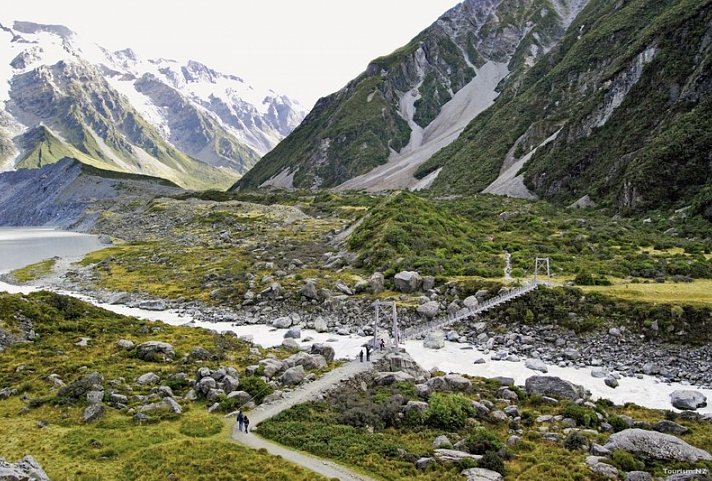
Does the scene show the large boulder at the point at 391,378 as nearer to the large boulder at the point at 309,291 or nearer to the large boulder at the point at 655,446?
the large boulder at the point at 655,446

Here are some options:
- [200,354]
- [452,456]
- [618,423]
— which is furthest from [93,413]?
[618,423]

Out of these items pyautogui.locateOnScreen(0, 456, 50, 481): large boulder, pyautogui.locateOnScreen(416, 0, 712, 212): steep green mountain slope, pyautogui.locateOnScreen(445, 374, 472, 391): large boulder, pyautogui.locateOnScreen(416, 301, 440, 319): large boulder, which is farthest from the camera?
pyautogui.locateOnScreen(416, 0, 712, 212): steep green mountain slope

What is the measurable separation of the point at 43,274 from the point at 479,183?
10937 cm

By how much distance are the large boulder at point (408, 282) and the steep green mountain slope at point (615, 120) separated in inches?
1883

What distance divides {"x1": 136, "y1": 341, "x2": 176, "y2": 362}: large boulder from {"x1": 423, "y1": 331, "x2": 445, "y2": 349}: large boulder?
1878 cm

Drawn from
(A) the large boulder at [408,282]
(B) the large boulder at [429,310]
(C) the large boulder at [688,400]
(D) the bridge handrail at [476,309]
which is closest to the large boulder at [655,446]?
(C) the large boulder at [688,400]

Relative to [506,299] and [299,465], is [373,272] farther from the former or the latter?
[299,465]

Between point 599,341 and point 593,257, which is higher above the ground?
point 593,257

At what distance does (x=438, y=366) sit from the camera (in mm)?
36094

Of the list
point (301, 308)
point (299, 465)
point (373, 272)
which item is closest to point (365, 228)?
point (373, 272)

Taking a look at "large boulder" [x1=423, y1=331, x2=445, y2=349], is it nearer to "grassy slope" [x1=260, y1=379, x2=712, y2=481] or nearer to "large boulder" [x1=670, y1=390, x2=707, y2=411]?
"grassy slope" [x1=260, y1=379, x2=712, y2=481]

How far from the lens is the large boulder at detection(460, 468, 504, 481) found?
19703mm

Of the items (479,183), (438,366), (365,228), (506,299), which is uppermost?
(479,183)

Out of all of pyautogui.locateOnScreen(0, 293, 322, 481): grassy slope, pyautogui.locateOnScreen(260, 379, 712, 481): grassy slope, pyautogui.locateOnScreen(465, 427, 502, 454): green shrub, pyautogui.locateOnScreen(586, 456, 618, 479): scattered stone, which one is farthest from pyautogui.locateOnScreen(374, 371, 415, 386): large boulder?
pyautogui.locateOnScreen(586, 456, 618, 479): scattered stone
